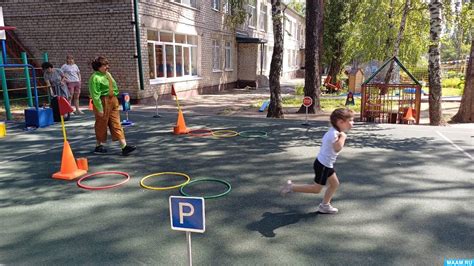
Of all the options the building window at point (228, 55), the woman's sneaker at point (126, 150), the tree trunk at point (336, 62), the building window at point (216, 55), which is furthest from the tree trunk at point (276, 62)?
the tree trunk at point (336, 62)

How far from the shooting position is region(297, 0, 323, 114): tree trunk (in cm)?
1288

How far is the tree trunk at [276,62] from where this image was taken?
10.9 meters

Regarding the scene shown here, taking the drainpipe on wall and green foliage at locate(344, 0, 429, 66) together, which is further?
green foliage at locate(344, 0, 429, 66)

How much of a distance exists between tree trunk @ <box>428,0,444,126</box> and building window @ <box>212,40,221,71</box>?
13.6 meters

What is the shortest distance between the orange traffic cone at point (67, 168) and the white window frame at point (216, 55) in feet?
56.5

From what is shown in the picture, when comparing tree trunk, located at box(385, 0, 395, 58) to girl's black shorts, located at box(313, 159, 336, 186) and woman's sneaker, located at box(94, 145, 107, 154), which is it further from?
girl's black shorts, located at box(313, 159, 336, 186)

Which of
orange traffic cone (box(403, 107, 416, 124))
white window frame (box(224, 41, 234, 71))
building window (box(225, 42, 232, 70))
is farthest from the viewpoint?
building window (box(225, 42, 232, 70))

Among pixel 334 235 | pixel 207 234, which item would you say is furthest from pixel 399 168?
pixel 207 234

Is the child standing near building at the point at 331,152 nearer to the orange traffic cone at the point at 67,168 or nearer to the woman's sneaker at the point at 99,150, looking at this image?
the orange traffic cone at the point at 67,168

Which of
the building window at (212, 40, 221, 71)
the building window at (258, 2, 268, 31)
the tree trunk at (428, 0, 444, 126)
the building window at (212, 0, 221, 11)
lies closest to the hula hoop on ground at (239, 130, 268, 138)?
the tree trunk at (428, 0, 444, 126)

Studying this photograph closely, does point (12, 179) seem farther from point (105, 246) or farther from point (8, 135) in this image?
point (8, 135)

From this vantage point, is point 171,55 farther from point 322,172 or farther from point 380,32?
point 322,172

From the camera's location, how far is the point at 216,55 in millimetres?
22922

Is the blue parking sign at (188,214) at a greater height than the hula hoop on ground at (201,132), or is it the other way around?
the blue parking sign at (188,214)
